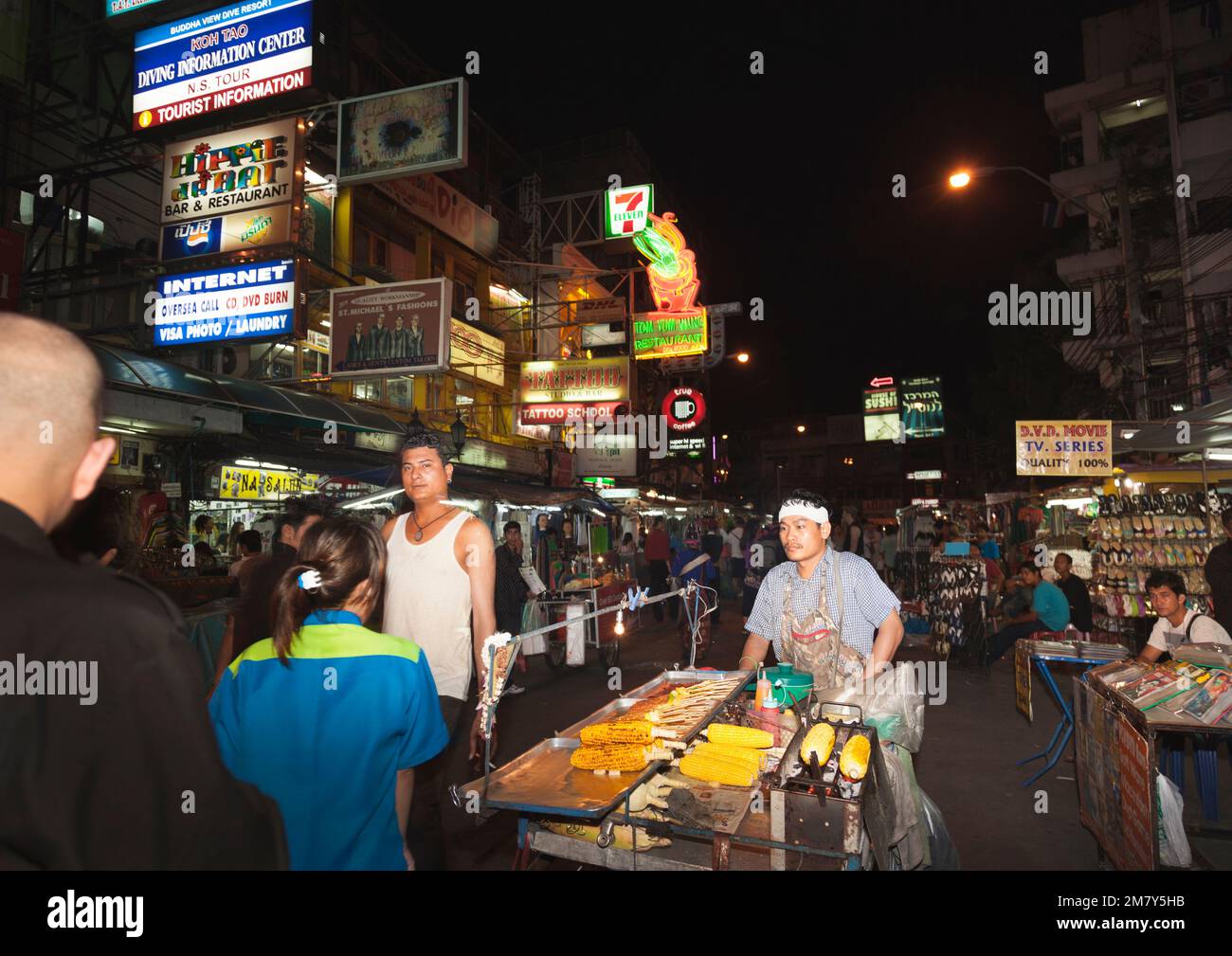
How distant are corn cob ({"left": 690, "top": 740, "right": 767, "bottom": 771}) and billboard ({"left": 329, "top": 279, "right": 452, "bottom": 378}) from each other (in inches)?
408

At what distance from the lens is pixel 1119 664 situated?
562 cm

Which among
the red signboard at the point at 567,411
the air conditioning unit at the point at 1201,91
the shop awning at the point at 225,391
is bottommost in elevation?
the shop awning at the point at 225,391

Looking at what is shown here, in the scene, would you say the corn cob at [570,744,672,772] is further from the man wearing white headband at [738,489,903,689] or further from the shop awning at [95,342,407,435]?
the shop awning at [95,342,407,435]

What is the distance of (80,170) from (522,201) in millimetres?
17620

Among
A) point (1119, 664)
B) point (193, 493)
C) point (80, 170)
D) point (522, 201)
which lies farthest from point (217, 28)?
point (522, 201)

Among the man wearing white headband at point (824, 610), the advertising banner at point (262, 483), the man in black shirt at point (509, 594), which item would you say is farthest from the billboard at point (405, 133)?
the man wearing white headband at point (824, 610)

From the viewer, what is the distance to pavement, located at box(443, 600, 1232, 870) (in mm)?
5184

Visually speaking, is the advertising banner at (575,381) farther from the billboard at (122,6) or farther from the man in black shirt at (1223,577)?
the man in black shirt at (1223,577)

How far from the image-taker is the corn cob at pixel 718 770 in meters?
3.39

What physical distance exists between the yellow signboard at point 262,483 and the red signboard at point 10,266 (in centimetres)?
414

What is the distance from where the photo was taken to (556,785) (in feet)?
10.9

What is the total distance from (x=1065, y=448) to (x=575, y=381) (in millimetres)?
12323

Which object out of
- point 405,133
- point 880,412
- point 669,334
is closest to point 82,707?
point 405,133

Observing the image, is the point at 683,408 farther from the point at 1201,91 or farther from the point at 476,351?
the point at 1201,91
